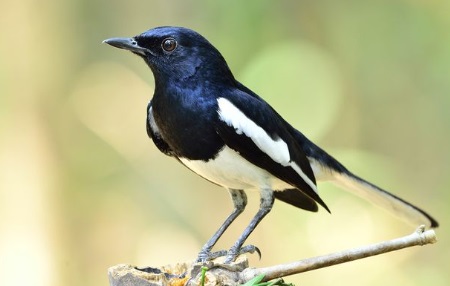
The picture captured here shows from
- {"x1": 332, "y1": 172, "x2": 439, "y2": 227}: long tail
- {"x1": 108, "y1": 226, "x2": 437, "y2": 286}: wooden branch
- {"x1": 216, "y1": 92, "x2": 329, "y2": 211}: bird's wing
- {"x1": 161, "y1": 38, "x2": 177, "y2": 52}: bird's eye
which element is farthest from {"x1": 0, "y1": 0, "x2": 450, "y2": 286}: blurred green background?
{"x1": 108, "y1": 226, "x2": 437, "y2": 286}: wooden branch

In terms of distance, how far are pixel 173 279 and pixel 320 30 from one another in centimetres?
294

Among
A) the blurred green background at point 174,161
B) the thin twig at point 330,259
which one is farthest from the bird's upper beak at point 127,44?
the blurred green background at point 174,161

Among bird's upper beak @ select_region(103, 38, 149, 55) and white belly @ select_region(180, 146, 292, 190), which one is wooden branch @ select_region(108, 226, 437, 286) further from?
bird's upper beak @ select_region(103, 38, 149, 55)

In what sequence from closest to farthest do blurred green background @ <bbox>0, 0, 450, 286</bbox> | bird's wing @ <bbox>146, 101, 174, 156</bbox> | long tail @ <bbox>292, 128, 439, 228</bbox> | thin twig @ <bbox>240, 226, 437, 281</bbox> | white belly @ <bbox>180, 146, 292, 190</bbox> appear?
1. thin twig @ <bbox>240, 226, 437, 281</bbox>
2. white belly @ <bbox>180, 146, 292, 190</bbox>
3. bird's wing @ <bbox>146, 101, 174, 156</bbox>
4. long tail @ <bbox>292, 128, 439, 228</bbox>
5. blurred green background @ <bbox>0, 0, 450, 286</bbox>

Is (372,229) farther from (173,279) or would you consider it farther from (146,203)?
(173,279)

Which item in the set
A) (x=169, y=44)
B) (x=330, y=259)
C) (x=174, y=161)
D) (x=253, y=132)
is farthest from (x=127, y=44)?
(x=174, y=161)

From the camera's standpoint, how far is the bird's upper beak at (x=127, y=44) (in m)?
1.95

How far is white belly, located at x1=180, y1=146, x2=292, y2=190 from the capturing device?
1966 mm

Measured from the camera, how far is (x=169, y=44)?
2012 millimetres

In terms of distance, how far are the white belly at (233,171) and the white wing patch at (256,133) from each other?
66 mm

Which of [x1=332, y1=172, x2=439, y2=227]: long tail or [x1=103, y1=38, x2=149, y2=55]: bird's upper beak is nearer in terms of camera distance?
[x1=103, y1=38, x2=149, y2=55]: bird's upper beak

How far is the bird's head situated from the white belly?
246mm

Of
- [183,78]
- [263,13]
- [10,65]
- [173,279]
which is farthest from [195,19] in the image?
[173,279]

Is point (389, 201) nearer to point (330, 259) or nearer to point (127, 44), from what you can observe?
point (330, 259)
